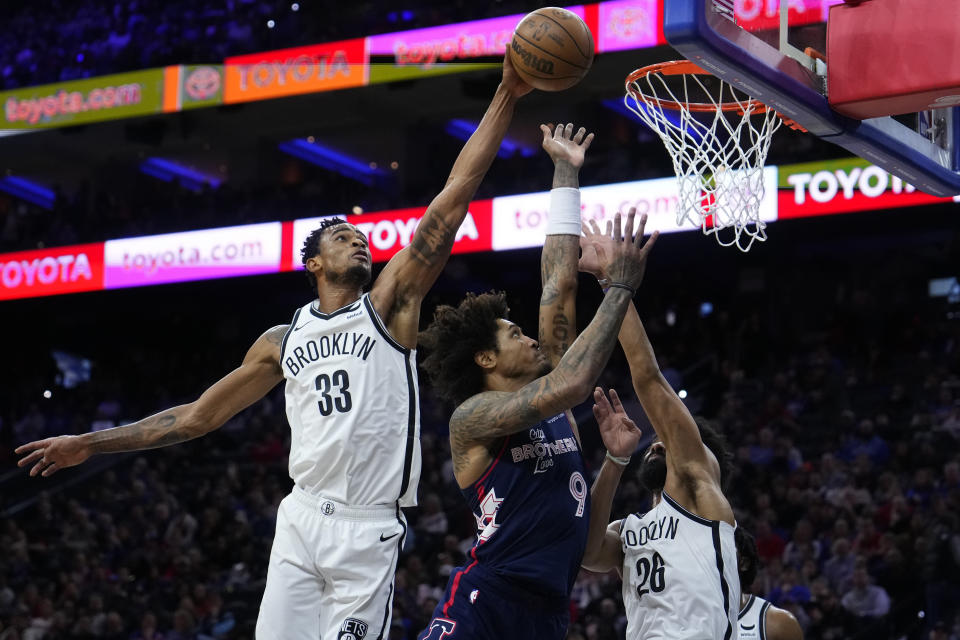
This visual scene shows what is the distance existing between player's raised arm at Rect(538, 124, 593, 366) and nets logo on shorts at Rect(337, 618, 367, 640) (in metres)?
1.05

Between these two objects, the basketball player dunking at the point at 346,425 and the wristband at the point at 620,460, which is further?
the wristband at the point at 620,460

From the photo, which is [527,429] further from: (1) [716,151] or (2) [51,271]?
(2) [51,271]

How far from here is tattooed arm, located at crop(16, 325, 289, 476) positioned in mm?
4129

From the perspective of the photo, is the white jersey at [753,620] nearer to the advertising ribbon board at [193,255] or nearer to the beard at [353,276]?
the beard at [353,276]

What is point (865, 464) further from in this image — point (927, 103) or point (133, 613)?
point (133, 613)

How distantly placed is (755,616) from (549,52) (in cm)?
237

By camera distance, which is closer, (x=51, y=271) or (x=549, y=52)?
(x=549, y=52)

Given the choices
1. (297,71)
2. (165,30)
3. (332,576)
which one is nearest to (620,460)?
(332,576)

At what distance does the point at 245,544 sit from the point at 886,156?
29.9 feet

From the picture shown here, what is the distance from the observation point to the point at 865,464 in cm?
1015

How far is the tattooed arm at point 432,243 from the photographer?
391 centimetres

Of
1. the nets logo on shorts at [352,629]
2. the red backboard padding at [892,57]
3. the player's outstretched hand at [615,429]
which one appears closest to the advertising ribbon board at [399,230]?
the red backboard padding at [892,57]

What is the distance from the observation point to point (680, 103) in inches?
214

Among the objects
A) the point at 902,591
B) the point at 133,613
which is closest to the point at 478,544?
the point at 902,591
